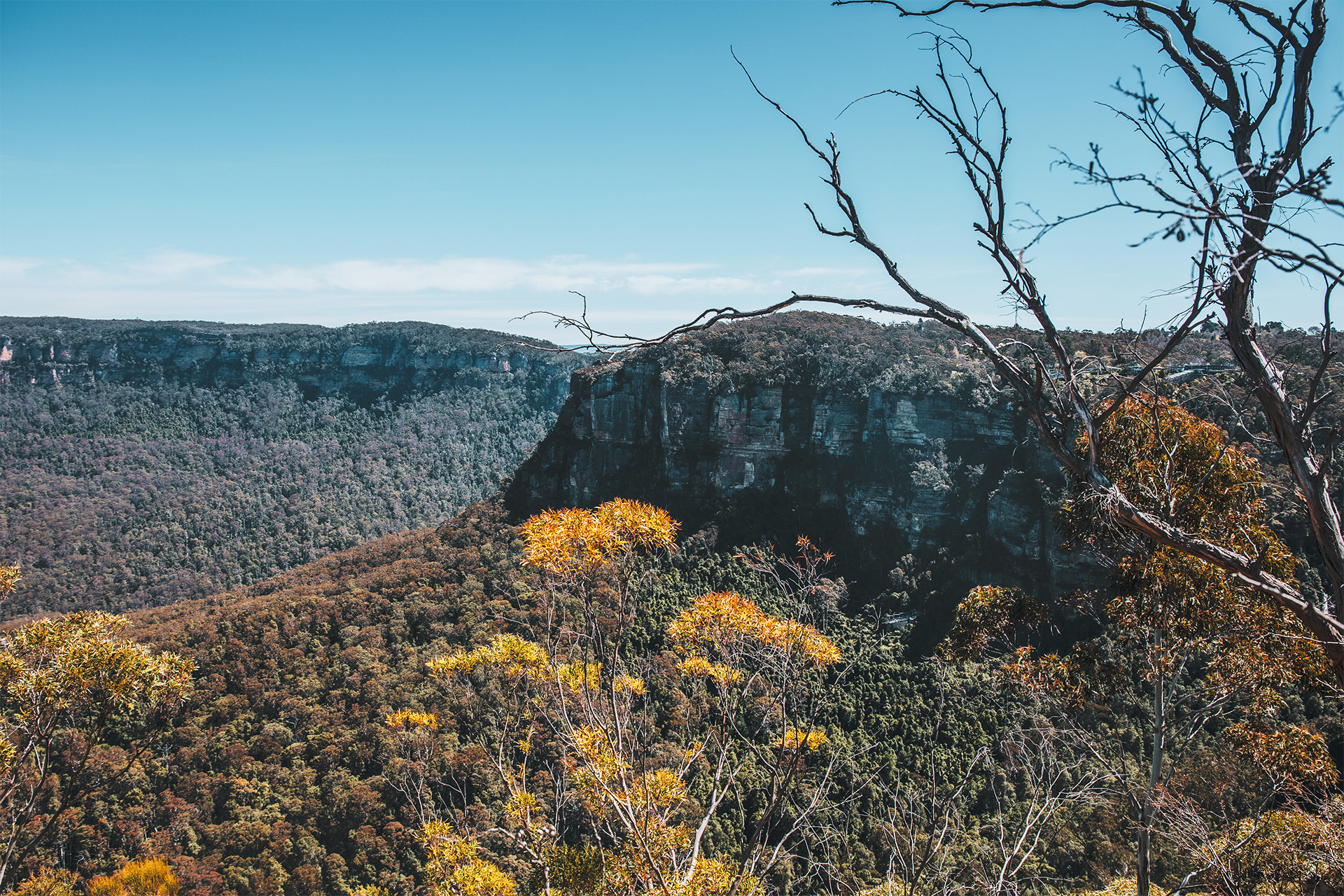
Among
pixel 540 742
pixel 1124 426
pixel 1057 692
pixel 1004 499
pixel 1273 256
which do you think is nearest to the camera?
pixel 1273 256

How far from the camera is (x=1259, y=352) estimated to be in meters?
2.36

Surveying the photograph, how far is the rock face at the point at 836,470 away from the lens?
3469 cm

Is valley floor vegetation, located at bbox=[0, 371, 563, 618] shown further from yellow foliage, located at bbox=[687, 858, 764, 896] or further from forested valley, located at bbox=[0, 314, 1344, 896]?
yellow foliage, located at bbox=[687, 858, 764, 896]

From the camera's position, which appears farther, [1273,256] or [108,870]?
[108,870]

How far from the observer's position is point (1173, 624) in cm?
699

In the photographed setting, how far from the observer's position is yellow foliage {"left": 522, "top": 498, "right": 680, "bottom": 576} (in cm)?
620

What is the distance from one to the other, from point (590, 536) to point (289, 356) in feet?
359

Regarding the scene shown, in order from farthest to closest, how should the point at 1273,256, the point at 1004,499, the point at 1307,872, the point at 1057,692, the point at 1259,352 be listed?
1. the point at 1004,499
2. the point at 1057,692
3. the point at 1307,872
4. the point at 1259,352
5. the point at 1273,256

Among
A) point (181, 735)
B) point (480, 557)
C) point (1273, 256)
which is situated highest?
point (1273, 256)

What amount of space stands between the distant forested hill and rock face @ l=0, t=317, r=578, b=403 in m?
0.23

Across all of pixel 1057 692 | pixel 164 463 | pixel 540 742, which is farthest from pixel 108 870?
pixel 164 463

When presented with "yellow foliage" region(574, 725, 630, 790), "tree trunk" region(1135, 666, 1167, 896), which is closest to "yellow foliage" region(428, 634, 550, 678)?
"yellow foliage" region(574, 725, 630, 790)

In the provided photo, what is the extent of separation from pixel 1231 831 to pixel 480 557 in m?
33.0

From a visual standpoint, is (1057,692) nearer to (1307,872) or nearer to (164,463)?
(1307,872)
